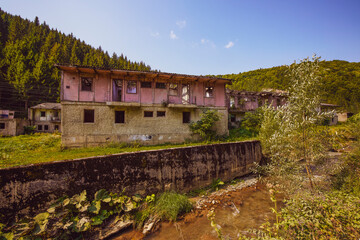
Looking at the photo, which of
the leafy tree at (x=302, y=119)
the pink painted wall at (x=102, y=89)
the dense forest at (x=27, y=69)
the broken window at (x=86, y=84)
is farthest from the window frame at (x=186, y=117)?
the dense forest at (x=27, y=69)

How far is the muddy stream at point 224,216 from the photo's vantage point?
637 cm

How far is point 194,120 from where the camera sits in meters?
15.2

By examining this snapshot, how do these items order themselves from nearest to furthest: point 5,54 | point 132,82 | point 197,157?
point 197,157 < point 132,82 < point 5,54

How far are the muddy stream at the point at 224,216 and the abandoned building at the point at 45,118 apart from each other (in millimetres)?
30685

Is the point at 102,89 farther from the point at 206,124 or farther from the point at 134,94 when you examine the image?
the point at 206,124

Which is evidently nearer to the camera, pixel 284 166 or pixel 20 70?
pixel 284 166

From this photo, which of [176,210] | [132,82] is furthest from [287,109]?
[132,82]

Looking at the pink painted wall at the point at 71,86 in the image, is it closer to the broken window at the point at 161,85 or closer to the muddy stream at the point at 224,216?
the broken window at the point at 161,85

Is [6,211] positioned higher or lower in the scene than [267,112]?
lower

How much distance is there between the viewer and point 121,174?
7520mm

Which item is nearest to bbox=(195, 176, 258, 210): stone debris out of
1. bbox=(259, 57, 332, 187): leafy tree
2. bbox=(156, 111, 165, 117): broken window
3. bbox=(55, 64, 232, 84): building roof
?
bbox=(259, 57, 332, 187): leafy tree

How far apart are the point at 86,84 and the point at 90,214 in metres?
11.5

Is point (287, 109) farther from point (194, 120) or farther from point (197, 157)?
point (194, 120)

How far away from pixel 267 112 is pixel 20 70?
53685 millimetres
